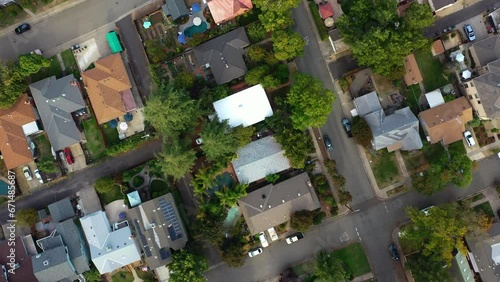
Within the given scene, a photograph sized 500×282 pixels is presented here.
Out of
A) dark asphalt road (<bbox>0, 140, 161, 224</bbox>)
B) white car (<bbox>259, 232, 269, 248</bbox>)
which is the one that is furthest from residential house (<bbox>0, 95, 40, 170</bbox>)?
white car (<bbox>259, 232, 269, 248</bbox>)

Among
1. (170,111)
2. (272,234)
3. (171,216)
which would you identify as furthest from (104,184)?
(272,234)

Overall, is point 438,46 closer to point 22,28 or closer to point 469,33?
point 469,33

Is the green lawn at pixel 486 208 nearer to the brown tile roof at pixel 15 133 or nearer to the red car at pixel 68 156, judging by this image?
the red car at pixel 68 156

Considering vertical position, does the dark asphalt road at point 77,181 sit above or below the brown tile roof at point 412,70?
above

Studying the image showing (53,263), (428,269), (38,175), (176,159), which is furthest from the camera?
(38,175)

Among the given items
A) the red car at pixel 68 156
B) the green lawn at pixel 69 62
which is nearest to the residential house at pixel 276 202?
the red car at pixel 68 156

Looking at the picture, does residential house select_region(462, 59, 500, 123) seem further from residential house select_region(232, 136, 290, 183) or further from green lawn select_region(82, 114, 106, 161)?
green lawn select_region(82, 114, 106, 161)
